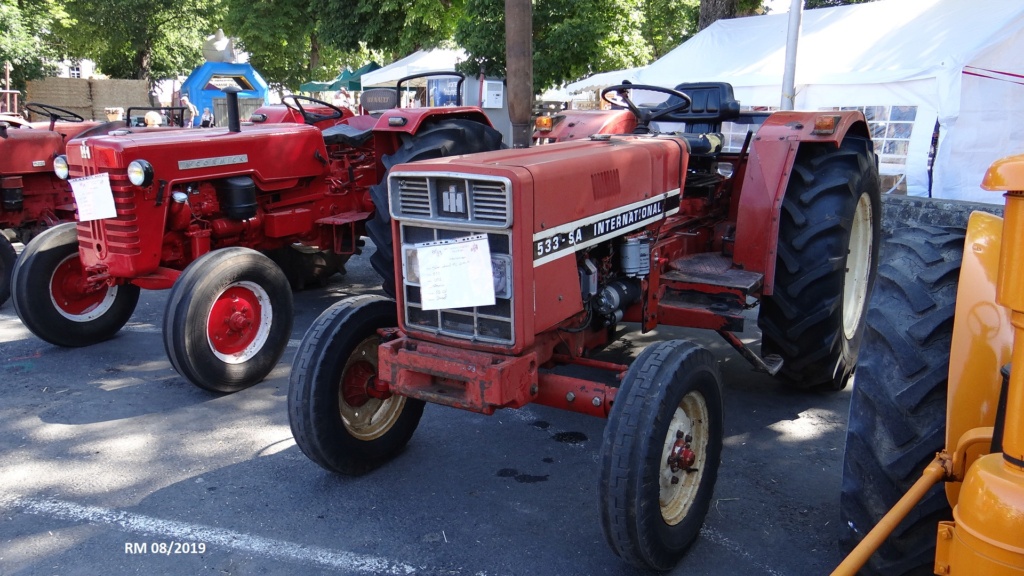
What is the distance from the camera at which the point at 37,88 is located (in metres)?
24.2

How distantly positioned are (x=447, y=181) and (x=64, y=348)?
12.9 feet

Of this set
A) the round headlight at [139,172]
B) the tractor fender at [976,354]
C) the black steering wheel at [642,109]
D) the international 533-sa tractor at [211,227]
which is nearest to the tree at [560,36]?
the international 533-sa tractor at [211,227]

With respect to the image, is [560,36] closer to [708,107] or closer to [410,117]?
[410,117]

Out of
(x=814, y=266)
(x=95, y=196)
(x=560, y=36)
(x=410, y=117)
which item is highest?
(x=560, y=36)

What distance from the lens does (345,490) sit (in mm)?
3393

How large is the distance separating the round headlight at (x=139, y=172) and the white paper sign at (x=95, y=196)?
138mm

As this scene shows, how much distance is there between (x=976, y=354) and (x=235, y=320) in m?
3.84

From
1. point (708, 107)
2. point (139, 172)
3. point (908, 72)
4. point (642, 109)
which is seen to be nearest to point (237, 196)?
point (139, 172)

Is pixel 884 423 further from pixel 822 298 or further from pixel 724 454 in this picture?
pixel 822 298

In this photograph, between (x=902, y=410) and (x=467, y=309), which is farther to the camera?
(x=467, y=309)

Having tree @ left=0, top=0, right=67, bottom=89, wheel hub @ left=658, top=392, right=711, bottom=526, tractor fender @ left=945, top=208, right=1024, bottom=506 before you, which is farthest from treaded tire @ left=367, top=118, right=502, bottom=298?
tree @ left=0, top=0, right=67, bottom=89

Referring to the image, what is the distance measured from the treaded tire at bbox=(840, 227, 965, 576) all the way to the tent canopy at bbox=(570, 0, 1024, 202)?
8.03 m

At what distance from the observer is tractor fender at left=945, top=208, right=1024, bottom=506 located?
2006 millimetres

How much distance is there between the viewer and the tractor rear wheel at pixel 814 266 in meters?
3.97
